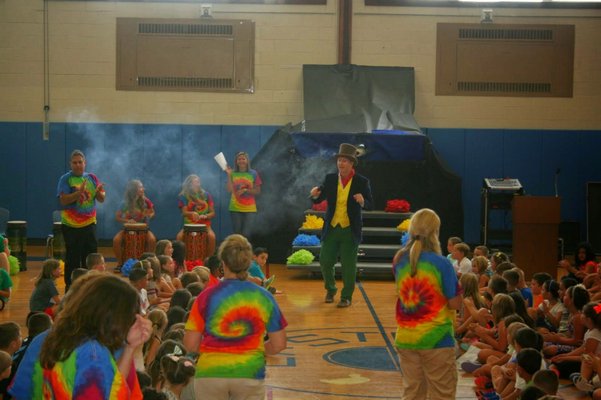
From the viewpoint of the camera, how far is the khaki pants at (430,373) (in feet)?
20.1

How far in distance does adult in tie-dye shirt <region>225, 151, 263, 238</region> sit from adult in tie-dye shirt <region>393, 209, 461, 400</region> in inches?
368

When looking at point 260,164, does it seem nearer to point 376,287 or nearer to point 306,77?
point 306,77

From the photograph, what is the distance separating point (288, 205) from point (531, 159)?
4.88 m

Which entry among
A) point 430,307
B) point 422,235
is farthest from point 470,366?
point 422,235

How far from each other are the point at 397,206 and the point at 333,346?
21.3 ft

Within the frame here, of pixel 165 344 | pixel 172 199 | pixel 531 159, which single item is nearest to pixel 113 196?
pixel 172 199

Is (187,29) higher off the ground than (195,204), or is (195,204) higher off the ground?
(187,29)

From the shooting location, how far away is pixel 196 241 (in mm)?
14734

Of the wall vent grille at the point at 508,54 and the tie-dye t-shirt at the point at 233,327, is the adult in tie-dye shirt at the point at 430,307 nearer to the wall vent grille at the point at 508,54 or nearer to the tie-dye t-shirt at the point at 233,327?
the tie-dye t-shirt at the point at 233,327

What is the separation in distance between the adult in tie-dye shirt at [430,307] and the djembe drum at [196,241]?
8.77 meters

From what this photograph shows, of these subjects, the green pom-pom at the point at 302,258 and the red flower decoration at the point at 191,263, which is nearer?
the red flower decoration at the point at 191,263

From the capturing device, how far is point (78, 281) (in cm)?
378

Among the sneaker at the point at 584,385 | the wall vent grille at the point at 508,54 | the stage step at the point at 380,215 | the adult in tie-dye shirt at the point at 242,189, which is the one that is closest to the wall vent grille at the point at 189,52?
the adult in tie-dye shirt at the point at 242,189

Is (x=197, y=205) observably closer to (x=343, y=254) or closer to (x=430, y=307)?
(x=343, y=254)
